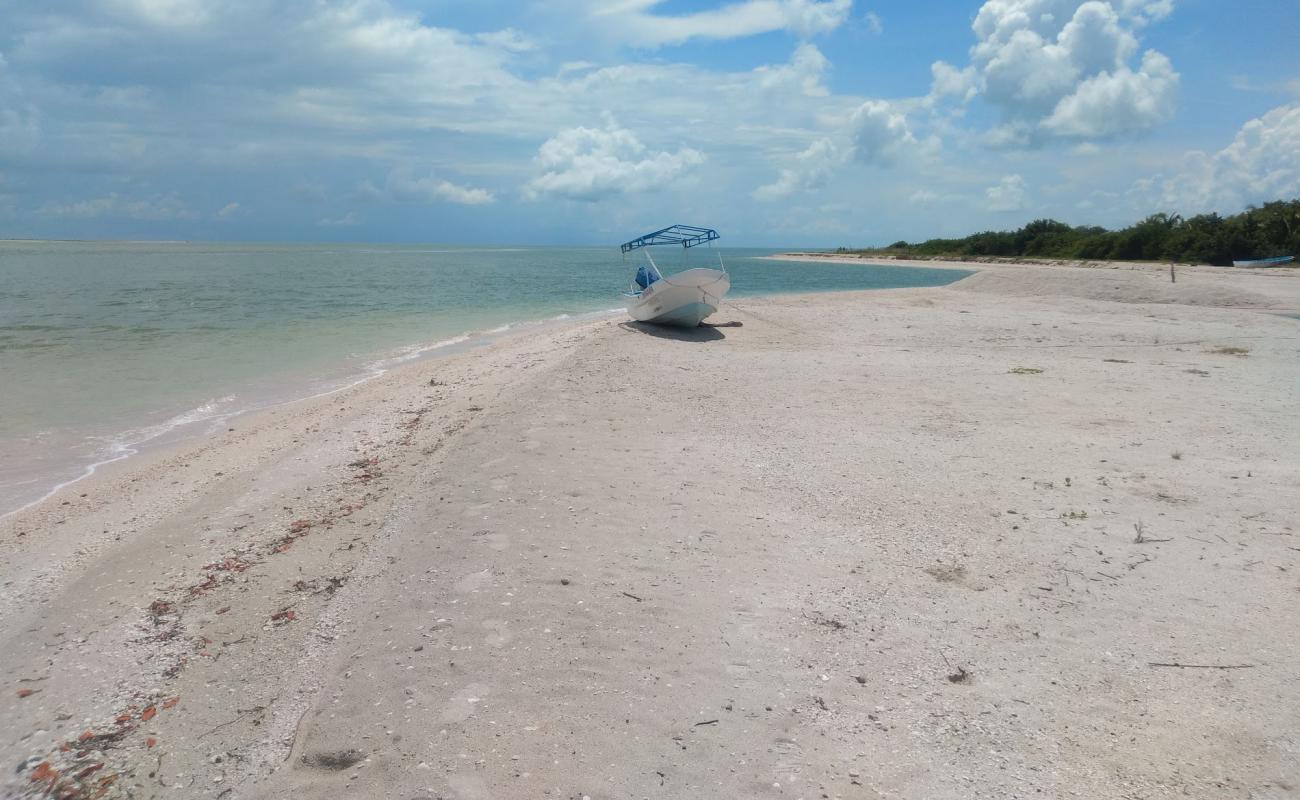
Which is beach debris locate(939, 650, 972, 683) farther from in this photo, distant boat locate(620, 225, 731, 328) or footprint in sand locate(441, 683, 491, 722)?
distant boat locate(620, 225, 731, 328)

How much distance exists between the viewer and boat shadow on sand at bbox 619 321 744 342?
1917cm

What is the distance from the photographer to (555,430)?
8.80 meters

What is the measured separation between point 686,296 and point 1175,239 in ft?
161

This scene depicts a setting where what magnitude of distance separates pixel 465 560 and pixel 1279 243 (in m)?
55.9

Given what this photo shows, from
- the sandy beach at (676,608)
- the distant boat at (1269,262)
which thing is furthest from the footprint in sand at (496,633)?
the distant boat at (1269,262)

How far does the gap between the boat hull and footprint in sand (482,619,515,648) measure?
15.3 m

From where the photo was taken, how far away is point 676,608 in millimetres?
4910

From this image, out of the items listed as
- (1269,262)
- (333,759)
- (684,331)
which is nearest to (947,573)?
(333,759)

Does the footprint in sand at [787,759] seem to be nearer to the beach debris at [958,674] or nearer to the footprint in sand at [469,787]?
the beach debris at [958,674]

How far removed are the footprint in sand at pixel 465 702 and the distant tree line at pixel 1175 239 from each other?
55213 mm

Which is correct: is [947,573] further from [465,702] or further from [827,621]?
[465,702]

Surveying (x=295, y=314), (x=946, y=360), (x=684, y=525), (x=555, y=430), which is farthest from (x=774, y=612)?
(x=295, y=314)

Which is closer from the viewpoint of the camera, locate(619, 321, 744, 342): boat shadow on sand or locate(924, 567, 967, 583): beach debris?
locate(924, 567, 967, 583): beach debris

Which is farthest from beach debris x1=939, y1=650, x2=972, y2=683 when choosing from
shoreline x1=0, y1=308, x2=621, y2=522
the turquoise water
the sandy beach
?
the turquoise water
